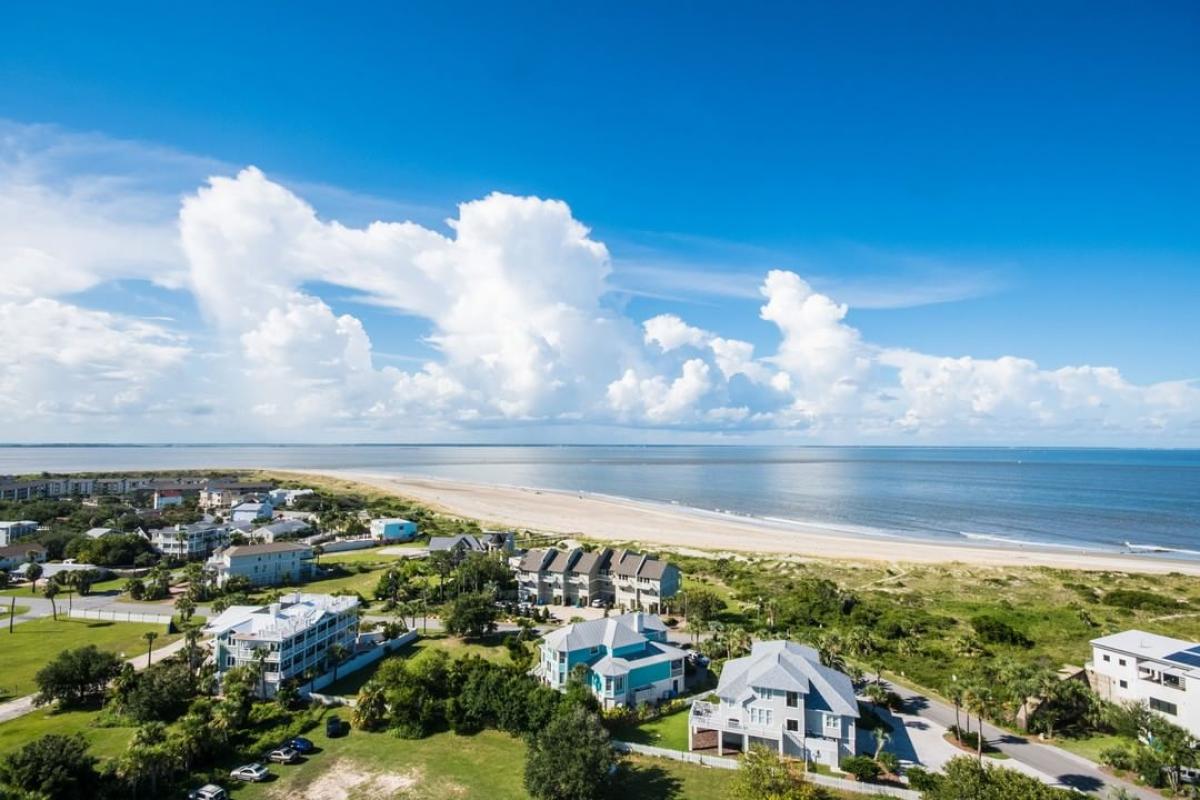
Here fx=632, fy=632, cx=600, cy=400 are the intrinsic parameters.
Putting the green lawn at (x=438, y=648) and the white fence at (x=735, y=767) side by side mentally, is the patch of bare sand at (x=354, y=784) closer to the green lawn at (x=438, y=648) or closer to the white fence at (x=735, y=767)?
the white fence at (x=735, y=767)

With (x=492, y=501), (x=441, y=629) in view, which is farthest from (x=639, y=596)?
(x=492, y=501)

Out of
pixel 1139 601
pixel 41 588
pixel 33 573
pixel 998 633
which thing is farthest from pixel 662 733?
pixel 33 573

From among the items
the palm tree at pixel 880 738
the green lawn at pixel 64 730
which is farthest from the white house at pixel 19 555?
the palm tree at pixel 880 738

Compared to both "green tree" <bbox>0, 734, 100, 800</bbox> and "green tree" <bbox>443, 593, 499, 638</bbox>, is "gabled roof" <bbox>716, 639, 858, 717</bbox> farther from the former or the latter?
"green tree" <bbox>0, 734, 100, 800</bbox>

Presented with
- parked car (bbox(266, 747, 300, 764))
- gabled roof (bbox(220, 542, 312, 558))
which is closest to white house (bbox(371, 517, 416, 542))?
gabled roof (bbox(220, 542, 312, 558))

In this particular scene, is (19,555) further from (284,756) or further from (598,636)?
(598,636)
